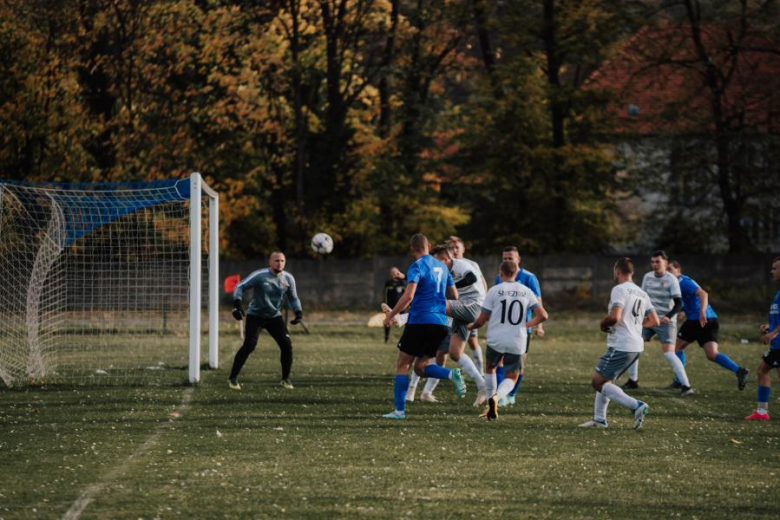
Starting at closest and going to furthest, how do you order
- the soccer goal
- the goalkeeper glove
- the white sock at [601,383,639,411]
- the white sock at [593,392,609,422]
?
the white sock at [601,383,639,411] < the white sock at [593,392,609,422] < the goalkeeper glove < the soccer goal

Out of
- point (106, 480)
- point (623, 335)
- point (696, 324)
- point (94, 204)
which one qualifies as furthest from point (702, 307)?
point (106, 480)

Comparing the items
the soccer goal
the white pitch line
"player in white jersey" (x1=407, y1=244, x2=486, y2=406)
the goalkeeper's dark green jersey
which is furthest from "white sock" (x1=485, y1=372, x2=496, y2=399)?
the soccer goal

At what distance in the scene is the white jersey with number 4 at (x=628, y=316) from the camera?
11.7 meters

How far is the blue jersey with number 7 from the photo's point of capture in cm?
1234

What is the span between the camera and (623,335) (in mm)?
11812

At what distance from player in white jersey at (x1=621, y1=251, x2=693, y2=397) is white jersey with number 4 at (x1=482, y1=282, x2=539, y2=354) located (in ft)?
12.4

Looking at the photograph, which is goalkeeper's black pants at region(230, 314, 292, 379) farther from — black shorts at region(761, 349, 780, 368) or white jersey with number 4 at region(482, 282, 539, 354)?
black shorts at region(761, 349, 780, 368)

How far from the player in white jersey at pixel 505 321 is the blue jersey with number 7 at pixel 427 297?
486 mm

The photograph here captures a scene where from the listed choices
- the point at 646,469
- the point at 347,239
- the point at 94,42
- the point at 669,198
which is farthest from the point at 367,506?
the point at 669,198

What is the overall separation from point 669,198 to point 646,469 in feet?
112

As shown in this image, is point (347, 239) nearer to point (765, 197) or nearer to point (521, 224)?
point (521, 224)

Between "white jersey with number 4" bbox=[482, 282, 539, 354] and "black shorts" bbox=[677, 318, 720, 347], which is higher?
"white jersey with number 4" bbox=[482, 282, 539, 354]

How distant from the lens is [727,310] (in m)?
37.6

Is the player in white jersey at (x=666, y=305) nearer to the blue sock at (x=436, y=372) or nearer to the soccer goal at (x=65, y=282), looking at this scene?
the blue sock at (x=436, y=372)
